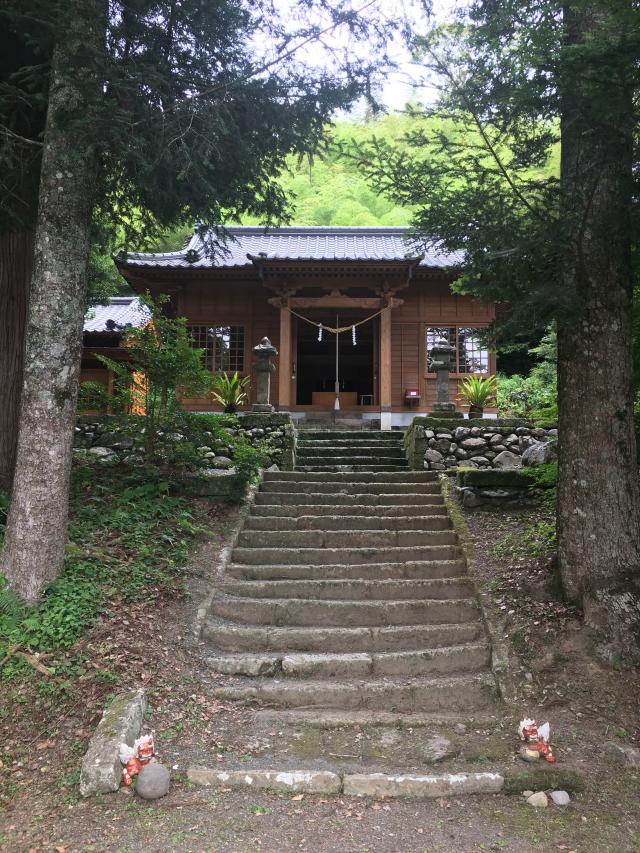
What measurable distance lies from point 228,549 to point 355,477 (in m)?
2.80

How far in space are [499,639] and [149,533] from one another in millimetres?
3526

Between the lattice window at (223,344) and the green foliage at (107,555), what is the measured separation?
6.73 m

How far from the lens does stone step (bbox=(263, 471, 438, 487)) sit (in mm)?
8391

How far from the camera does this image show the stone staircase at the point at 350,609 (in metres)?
4.31

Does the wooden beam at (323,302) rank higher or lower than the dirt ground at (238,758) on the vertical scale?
higher

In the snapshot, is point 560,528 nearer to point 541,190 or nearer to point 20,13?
point 541,190

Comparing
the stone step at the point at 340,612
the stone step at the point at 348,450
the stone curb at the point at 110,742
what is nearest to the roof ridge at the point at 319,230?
the stone step at the point at 348,450

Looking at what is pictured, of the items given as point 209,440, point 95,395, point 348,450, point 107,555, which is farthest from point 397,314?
point 107,555

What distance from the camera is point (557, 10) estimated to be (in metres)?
4.46

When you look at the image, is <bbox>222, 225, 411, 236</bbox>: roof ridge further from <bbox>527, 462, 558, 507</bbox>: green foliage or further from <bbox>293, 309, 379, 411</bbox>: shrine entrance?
<bbox>527, 462, 558, 507</bbox>: green foliage

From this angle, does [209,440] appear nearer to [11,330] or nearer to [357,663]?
[11,330]

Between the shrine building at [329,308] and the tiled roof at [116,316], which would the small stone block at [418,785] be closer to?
the shrine building at [329,308]

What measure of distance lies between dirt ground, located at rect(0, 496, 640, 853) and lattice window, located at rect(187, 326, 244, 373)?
938 centimetres

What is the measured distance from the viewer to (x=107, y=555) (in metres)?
5.08
